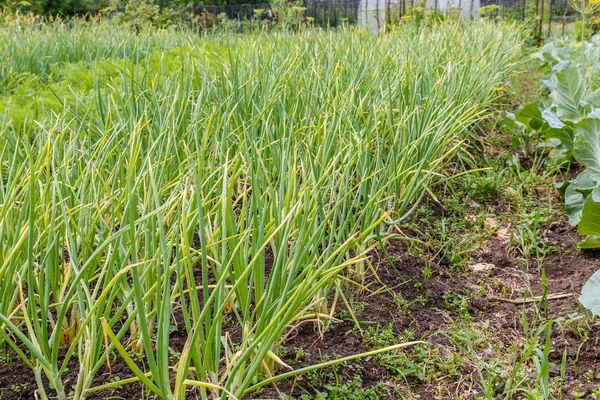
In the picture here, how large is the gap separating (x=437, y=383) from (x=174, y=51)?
3.81 m

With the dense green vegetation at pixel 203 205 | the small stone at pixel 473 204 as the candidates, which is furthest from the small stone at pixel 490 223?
the dense green vegetation at pixel 203 205

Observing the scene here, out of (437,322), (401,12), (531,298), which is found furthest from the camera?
(401,12)

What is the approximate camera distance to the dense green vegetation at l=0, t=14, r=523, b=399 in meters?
1.10

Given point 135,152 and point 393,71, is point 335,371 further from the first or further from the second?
point 393,71

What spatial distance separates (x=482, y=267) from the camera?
2256 mm

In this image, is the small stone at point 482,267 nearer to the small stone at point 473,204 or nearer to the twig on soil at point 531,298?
the twig on soil at point 531,298

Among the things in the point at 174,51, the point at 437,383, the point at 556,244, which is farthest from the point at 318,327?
the point at 174,51

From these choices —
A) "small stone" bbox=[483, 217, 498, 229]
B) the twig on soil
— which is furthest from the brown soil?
"small stone" bbox=[483, 217, 498, 229]

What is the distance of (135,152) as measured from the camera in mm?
1476

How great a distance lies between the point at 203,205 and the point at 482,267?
129cm

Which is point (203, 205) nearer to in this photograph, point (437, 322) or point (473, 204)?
point (437, 322)

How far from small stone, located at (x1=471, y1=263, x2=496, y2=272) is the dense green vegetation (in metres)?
0.34

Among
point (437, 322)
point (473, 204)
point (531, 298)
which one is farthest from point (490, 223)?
point (437, 322)

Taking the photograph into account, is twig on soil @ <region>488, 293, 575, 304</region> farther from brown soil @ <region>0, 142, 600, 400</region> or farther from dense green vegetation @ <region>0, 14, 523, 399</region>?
dense green vegetation @ <region>0, 14, 523, 399</region>
